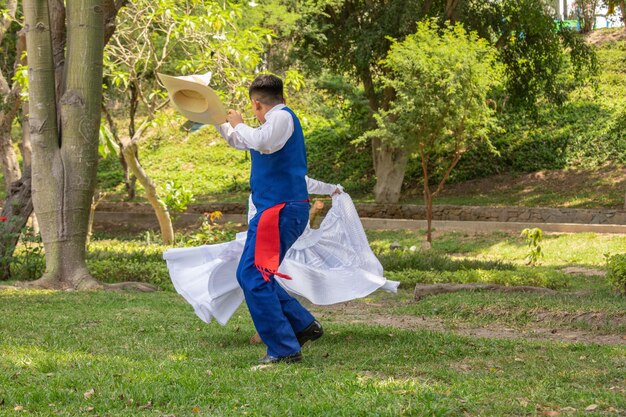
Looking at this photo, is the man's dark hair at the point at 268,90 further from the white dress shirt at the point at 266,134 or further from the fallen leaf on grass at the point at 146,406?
the fallen leaf on grass at the point at 146,406

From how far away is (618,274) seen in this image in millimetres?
10406

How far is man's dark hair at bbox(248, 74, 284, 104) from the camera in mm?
6273

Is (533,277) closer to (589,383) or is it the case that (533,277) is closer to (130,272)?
(130,272)

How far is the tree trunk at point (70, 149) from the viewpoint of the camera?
11.1 metres

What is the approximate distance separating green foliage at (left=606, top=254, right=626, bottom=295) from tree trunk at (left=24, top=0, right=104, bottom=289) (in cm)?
623

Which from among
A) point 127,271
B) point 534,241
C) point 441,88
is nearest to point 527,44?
point 441,88

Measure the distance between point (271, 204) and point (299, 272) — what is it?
29.3 inches

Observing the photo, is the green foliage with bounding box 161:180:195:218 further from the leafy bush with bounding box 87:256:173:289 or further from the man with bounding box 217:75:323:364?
the man with bounding box 217:75:323:364

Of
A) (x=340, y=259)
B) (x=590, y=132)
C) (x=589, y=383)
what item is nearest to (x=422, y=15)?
(x=590, y=132)

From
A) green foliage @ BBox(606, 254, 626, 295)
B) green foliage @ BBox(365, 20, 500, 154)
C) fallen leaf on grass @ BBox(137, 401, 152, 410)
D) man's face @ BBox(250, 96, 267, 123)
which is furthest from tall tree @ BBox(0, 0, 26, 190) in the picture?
fallen leaf on grass @ BBox(137, 401, 152, 410)

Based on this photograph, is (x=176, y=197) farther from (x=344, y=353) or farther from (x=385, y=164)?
(x=344, y=353)

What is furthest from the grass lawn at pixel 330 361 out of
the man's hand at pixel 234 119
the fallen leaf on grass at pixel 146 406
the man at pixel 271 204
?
the man's hand at pixel 234 119

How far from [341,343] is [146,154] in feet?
98.5

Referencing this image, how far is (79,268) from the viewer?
11242 mm
